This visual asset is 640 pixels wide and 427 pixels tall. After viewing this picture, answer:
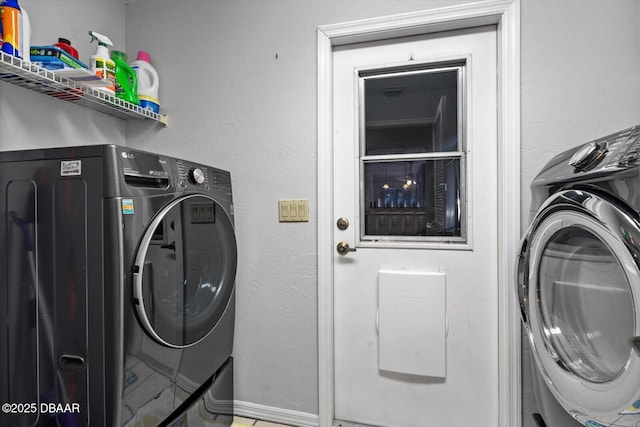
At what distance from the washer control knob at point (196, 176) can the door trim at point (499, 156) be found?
545 mm

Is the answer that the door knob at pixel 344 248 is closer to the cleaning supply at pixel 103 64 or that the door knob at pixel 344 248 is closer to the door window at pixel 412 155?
the door window at pixel 412 155

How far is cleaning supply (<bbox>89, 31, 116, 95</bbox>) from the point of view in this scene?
144 cm

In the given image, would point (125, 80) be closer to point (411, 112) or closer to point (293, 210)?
point (293, 210)

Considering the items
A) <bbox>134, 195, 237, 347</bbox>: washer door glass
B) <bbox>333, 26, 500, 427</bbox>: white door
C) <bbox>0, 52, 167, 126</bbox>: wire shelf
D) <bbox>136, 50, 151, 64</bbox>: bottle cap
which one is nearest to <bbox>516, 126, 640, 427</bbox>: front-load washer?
<bbox>333, 26, 500, 427</bbox>: white door

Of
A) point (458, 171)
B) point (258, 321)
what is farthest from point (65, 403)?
point (458, 171)

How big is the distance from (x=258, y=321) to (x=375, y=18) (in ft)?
5.23

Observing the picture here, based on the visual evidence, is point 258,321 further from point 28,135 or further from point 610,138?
point 610,138

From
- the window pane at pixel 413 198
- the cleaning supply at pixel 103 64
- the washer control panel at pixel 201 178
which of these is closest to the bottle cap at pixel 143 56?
the cleaning supply at pixel 103 64

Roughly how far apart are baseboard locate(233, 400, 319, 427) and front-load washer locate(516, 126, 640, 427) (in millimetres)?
1014

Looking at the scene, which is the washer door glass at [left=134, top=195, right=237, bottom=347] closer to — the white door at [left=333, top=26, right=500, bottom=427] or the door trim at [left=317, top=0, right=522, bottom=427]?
the door trim at [left=317, top=0, right=522, bottom=427]

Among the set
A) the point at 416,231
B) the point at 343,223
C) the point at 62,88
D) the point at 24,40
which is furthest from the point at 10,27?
the point at 416,231

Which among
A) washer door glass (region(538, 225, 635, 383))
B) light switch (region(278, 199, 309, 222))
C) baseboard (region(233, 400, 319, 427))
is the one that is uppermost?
light switch (region(278, 199, 309, 222))

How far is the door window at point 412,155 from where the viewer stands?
1.51 metres

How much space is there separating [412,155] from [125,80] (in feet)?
4.85
